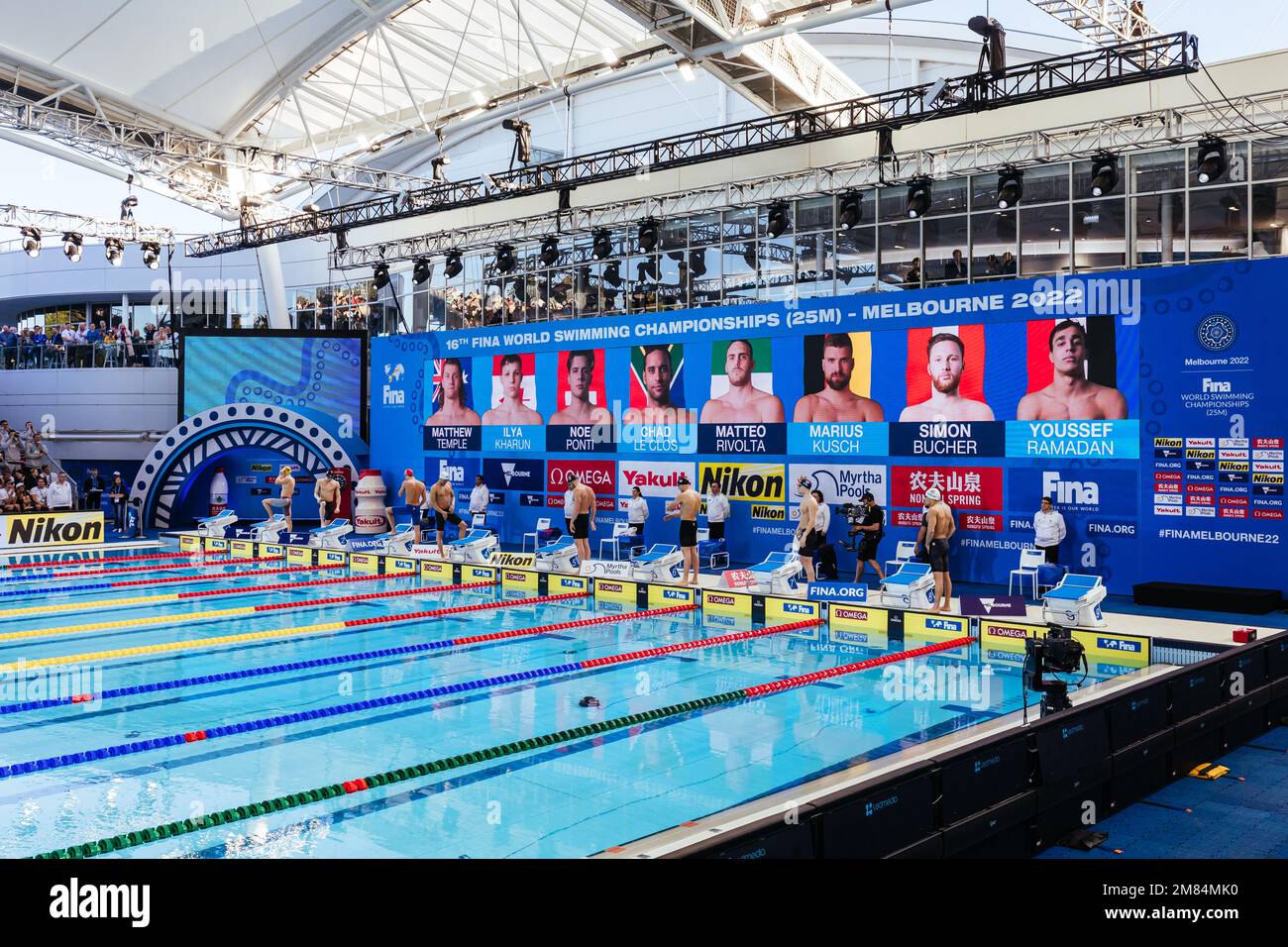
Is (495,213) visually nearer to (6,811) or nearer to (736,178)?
(736,178)

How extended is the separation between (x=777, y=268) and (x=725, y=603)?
6.83m

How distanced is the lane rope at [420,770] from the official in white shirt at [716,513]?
715cm

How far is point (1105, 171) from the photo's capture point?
1252 cm

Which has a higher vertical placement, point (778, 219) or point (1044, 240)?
point (778, 219)

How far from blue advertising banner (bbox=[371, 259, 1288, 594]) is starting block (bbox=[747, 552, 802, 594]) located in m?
2.16

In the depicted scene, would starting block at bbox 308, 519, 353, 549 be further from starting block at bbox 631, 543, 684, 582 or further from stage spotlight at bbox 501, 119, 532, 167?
stage spotlight at bbox 501, 119, 532, 167

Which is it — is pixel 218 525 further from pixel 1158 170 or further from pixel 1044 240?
pixel 1158 170

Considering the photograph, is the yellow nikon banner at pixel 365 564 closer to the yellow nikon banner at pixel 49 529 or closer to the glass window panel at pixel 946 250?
the yellow nikon banner at pixel 49 529

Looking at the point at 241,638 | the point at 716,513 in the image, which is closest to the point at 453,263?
the point at 716,513

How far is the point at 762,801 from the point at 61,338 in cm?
2602

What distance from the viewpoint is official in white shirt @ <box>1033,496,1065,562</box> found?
43.0ft

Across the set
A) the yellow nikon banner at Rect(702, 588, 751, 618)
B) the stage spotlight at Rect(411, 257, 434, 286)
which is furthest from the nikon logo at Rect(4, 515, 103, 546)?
the yellow nikon banner at Rect(702, 588, 751, 618)

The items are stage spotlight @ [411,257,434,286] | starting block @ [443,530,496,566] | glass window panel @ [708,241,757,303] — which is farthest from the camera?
stage spotlight @ [411,257,434,286]

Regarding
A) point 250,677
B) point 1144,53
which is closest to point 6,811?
point 250,677
